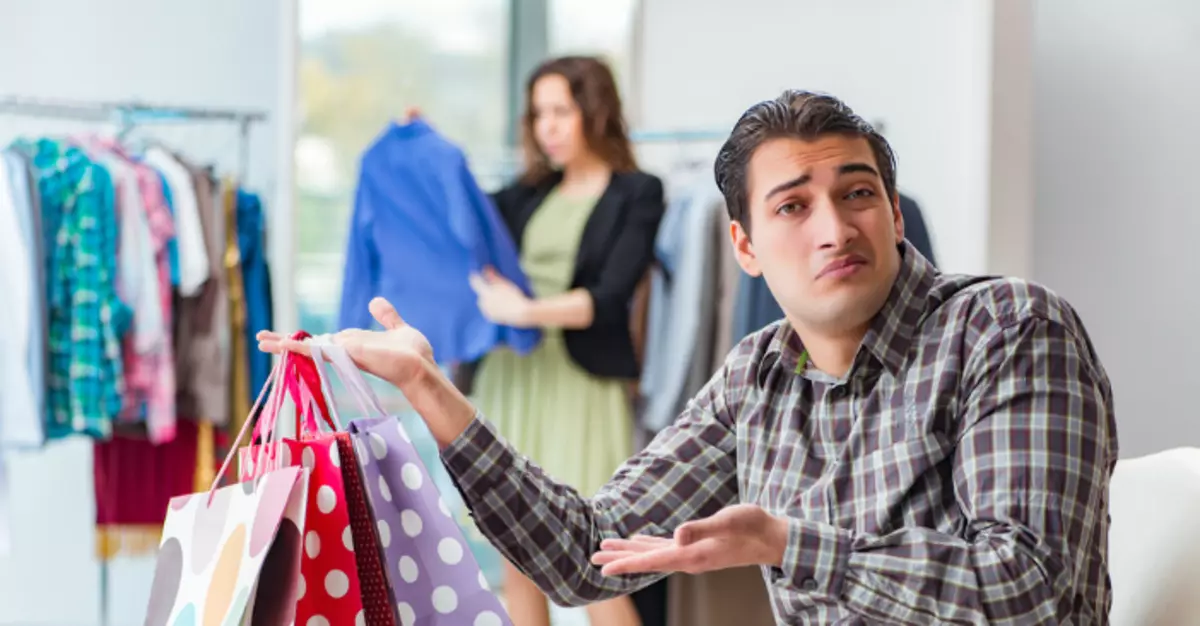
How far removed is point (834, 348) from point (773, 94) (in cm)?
301

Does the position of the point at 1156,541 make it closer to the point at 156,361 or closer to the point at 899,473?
the point at 899,473

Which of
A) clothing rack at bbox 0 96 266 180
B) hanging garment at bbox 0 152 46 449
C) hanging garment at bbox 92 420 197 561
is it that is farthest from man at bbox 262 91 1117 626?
clothing rack at bbox 0 96 266 180

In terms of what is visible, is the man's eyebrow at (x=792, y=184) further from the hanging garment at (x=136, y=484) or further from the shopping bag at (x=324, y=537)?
the hanging garment at (x=136, y=484)

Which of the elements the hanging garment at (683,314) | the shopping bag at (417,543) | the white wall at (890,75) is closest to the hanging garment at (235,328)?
the hanging garment at (683,314)

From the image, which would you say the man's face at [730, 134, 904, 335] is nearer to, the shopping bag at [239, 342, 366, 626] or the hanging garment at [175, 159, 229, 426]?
the shopping bag at [239, 342, 366, 626]

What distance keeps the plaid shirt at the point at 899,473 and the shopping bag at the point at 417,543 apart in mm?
225

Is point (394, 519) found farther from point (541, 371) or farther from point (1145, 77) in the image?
point (1145, 77)

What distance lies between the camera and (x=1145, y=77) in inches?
153

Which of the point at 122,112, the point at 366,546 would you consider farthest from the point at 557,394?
the point at 366,546

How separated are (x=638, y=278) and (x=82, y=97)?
1.84 m

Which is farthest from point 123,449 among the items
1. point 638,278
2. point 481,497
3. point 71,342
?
point 481,497

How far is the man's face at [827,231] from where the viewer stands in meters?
1.41

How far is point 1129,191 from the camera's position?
3.90 m

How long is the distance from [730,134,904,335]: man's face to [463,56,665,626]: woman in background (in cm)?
197
